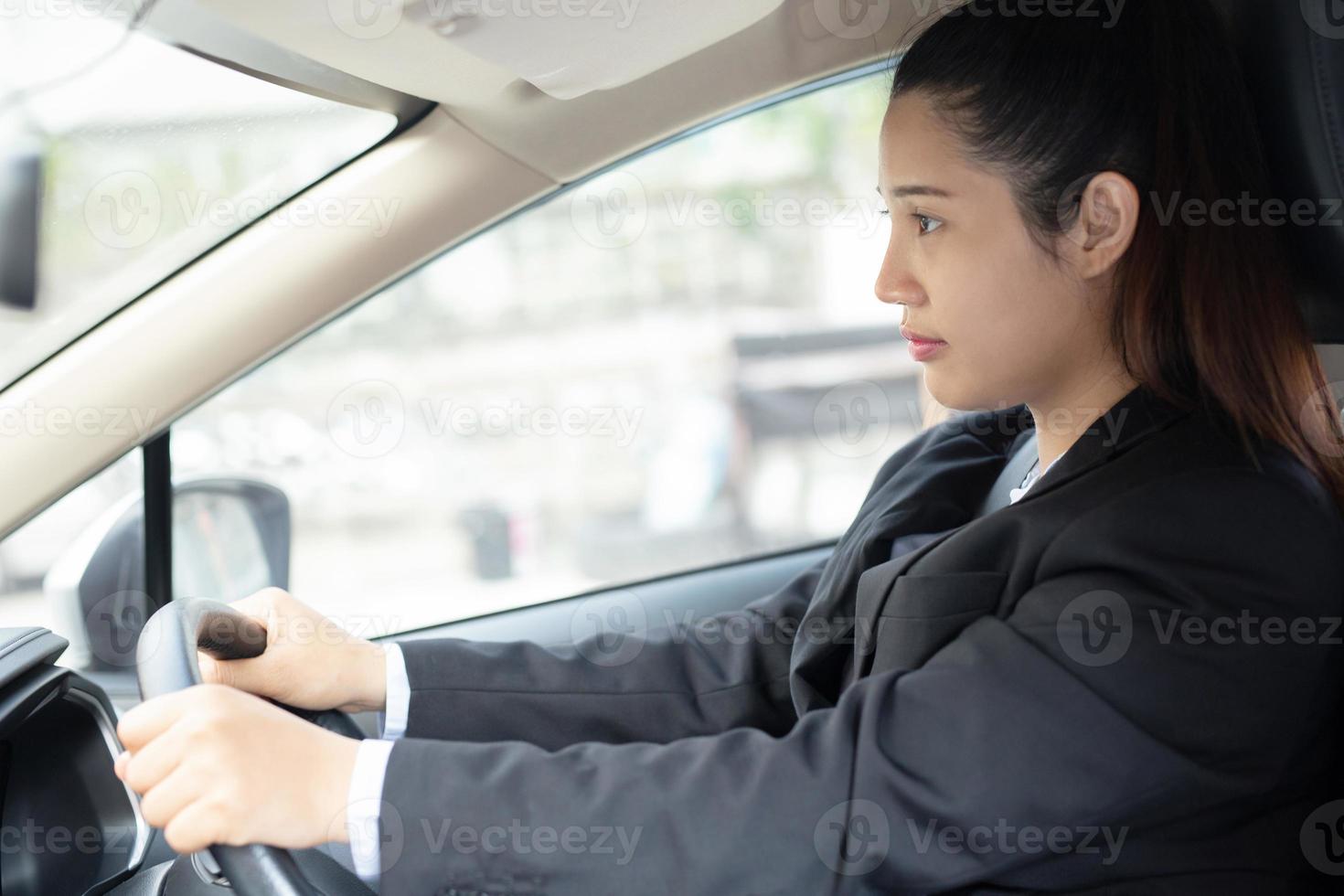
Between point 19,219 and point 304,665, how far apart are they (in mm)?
600

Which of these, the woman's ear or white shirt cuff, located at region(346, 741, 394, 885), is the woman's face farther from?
white shirt cuff, located at region(346, 741, 394, 885)

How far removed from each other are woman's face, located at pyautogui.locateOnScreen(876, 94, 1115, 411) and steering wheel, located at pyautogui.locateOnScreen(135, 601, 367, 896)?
26.4 inches

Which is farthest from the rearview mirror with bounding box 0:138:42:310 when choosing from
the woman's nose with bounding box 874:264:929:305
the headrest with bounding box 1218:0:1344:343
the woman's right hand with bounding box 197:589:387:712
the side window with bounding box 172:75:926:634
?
the side window with bounding box 172:75:926:634

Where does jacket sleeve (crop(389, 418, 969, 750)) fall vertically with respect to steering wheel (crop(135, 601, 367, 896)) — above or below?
below

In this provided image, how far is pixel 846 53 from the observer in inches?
64.7

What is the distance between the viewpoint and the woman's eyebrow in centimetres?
116

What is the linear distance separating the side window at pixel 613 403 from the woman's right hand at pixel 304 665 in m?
2.56

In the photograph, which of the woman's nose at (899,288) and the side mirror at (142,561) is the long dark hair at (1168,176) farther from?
the side mirror at (142,561)

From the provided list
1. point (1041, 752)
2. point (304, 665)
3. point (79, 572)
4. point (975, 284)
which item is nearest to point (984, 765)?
point (1041, 752)

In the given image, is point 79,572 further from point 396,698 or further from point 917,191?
point 917,191

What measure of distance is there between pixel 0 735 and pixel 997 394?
3.07 feet

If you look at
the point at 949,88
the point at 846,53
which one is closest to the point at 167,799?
the point at 949,88

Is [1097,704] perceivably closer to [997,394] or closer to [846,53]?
[997,394]

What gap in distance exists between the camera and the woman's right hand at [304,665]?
1171mm
